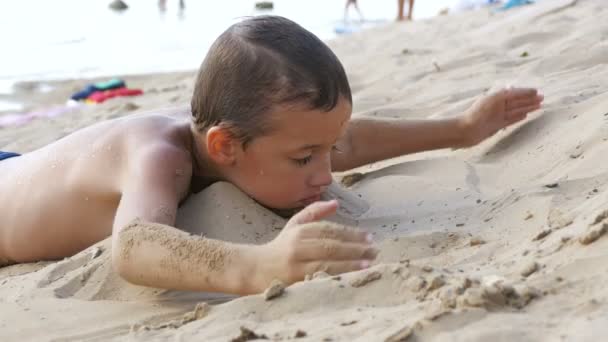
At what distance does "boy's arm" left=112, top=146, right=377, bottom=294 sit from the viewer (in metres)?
1.96

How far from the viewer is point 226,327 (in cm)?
177

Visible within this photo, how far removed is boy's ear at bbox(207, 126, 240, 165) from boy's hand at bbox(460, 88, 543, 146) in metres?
1.23

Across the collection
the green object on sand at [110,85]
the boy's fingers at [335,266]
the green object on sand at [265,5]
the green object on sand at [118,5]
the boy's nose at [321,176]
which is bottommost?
the green object on sand at [118,5]

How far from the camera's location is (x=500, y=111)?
3467 millimetres

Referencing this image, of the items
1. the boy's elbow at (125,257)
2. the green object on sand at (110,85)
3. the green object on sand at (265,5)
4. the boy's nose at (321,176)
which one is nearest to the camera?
the boy's elbow at (125,257)

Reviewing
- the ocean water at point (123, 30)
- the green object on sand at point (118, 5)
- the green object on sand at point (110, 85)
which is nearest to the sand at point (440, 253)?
the green object on sand at point (110, 85)

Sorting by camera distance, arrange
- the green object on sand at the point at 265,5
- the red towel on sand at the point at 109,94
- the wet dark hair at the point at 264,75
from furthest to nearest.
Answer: the green object on sand at the point at 265,5 → the red towel on sand at the point at 109,94 → the wet dark hair at the point at 264,75

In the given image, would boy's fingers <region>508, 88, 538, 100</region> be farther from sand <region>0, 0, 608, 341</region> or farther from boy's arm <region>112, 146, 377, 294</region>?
boy's arm <region>112, 146, 377, 294</region>

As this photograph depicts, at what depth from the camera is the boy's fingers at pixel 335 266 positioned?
1.94 meters

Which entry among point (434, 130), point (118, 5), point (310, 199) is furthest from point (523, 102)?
point (118, 5)

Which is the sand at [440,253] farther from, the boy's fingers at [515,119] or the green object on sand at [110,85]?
the green object on sand at [110,85]

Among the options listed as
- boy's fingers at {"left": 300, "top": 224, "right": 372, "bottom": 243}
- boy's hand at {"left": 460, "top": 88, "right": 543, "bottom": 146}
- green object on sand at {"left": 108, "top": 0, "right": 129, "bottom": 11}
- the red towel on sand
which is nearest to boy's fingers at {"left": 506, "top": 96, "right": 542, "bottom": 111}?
boy's hand at {"left": 460, "top": 88, "right": 543, "bottom": 146}

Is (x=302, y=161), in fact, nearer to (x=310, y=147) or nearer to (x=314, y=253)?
(x=310, y=147)

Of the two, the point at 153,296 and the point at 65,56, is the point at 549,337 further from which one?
the point at 65,56
